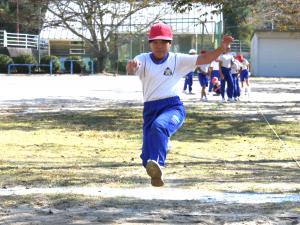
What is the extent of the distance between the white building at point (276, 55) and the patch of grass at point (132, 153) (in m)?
41.4

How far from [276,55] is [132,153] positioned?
47947 millimetres

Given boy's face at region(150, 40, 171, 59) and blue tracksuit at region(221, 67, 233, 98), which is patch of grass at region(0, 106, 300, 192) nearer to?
boy's face at region(150, 40, 171, 59)

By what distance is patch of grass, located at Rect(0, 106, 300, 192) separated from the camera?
26.1 feet

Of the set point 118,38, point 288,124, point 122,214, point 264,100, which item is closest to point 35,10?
point 118,38

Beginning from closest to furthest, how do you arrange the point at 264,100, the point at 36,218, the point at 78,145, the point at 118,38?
the point at 36,218, the point at 78,145, the point at 264,100, the point at 118,38

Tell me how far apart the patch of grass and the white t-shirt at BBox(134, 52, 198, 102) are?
141cm

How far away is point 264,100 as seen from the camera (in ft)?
75.5

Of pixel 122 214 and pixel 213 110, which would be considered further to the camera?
Result: pixel 213 110

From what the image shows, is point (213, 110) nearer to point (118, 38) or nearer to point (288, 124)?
point (288, 124)

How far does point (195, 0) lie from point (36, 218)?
996 cm

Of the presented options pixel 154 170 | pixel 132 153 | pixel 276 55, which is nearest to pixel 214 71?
pixel 132 153

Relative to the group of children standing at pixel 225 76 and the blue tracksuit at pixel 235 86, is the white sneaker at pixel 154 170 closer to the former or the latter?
the group of children standing at pixel 225 76

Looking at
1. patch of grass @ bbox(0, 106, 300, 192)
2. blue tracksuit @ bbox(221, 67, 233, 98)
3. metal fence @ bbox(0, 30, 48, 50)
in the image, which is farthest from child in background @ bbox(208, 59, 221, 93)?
metal fence @ bbox(0, 30, 48, 50)

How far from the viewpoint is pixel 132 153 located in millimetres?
10430
